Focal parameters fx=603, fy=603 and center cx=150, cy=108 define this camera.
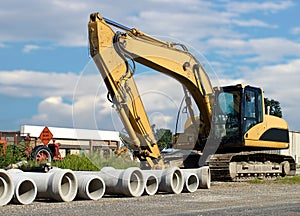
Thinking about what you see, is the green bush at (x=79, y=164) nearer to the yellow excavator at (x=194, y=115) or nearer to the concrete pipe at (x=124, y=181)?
the yellow excavator at (x=194, y=115)

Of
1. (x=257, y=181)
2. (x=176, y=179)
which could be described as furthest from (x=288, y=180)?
(x=176, y=179)

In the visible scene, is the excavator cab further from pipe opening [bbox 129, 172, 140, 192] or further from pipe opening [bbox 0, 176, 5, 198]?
pipe opening [bbox 0, 176, 5, 198]

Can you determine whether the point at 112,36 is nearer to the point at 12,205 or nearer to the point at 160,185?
the point at 160,185

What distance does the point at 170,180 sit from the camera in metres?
A: 16.7

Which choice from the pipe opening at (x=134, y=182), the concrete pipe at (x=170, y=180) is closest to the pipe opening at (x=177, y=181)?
the concrete pipe at (x=170, y=180)

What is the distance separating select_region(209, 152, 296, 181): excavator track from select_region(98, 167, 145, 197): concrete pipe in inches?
249

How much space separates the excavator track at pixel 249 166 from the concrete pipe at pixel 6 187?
33.2 ft

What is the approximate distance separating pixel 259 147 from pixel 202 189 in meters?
5.60

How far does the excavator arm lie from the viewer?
17906 millimetres

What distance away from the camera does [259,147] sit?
23438mm

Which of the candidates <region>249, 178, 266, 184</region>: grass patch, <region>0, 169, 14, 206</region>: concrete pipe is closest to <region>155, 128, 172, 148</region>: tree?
<region>249, 178, 266, 184</region>: grass patch

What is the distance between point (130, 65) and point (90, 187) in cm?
469

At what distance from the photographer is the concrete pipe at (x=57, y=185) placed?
1398 cm

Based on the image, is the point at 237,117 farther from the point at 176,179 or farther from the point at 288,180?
the point at 176,179
